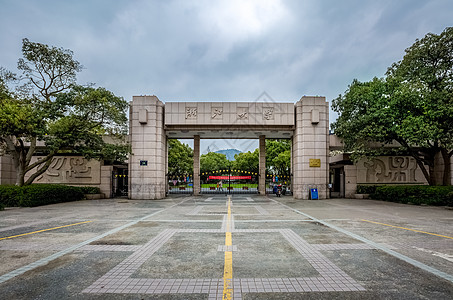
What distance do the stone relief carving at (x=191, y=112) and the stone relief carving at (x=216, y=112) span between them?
1.49 metres

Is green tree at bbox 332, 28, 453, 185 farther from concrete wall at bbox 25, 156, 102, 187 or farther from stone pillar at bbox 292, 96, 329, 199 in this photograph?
concrete wall at bbox 25, 156, 102, 187

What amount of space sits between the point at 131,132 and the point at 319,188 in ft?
54.3

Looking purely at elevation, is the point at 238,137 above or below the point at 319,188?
above

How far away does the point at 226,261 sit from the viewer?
5445mm

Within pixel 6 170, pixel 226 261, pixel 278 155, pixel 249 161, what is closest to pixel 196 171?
pixel 6 170

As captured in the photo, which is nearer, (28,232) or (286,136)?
(28,232)

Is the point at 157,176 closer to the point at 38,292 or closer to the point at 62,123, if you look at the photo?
the point at 62,123

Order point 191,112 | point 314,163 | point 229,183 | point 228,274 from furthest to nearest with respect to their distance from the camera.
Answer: point 229,183
point 191,112
point 314,163
point 228,274

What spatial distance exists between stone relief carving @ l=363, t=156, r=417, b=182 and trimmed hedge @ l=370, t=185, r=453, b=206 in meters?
2.52

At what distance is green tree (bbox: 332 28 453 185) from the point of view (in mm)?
15258

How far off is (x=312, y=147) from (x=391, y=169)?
7853mm

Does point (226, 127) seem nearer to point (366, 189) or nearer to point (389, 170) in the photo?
point (366, 189)

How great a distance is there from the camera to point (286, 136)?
86.1ft

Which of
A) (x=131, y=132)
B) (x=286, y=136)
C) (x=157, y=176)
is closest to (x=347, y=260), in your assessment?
(x=157, y=176)
